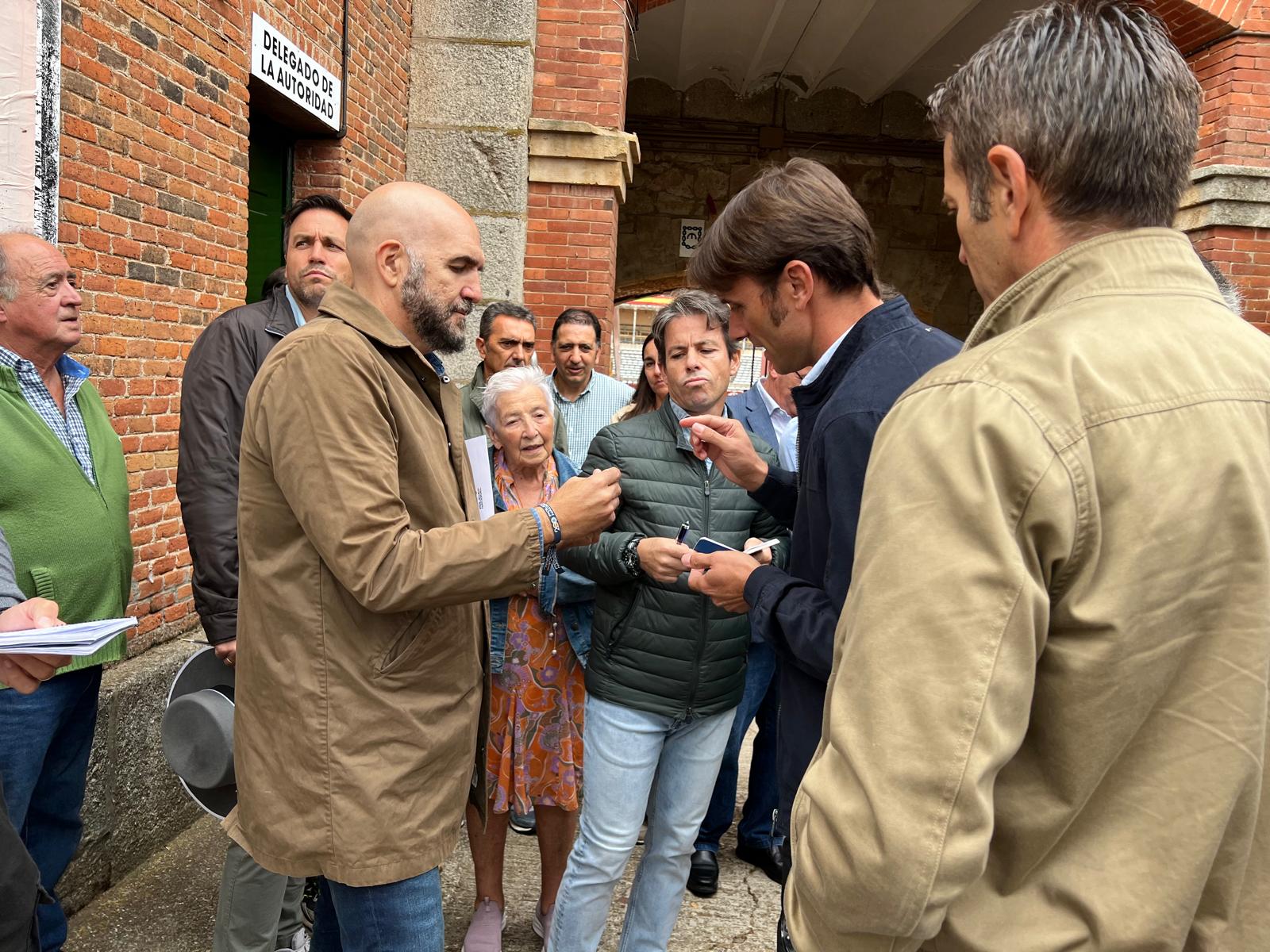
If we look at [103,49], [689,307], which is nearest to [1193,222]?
[689,307]

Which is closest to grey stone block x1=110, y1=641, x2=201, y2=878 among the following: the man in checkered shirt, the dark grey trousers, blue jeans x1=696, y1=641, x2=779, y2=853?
the dark grey trousers

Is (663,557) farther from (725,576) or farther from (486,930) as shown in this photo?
(486,930)

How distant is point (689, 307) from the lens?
3.25 meters

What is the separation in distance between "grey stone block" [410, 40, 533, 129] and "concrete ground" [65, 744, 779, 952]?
515cm

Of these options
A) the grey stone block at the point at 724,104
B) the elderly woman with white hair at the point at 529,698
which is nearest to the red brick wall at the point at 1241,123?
the grey stone block at the point at 724,104

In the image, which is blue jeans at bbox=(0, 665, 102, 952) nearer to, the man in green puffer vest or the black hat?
the black hat

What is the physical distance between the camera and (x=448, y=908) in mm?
3686

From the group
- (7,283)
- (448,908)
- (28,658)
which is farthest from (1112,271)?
(448,908)

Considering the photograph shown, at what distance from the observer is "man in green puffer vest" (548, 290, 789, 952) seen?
112 inches

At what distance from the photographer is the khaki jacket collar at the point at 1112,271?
3.53ft

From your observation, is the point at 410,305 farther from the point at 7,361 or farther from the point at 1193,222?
the point at 1193,222

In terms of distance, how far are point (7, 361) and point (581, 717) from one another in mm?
2069

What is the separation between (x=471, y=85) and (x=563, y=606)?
5.19m

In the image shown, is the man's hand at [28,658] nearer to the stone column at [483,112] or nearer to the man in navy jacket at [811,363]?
the man in navy jacket at [811,363]
